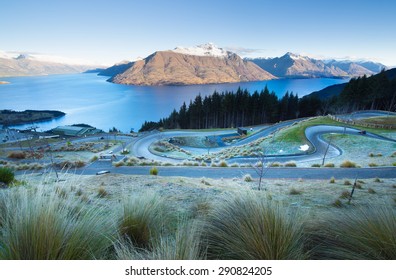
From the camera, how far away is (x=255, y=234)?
67.3 inches

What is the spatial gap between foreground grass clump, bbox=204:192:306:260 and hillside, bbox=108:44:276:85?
17.6ft

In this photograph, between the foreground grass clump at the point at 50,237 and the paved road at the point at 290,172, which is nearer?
the foreground grass clump at the point at 50,237

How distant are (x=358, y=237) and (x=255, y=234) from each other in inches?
35.1

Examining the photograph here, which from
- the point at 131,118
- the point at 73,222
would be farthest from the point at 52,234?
the point at 131,118

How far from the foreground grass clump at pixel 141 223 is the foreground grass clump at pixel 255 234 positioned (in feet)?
1.80

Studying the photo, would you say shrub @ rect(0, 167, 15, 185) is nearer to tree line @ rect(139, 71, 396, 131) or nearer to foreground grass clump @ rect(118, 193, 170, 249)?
foreground grass clump @ rect(118, 193, 170, 249)

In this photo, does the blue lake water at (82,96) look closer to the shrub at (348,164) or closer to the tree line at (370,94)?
the shrub at (348,164)

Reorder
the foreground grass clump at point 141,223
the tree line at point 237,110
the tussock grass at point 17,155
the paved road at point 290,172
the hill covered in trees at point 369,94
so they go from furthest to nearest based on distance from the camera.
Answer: the tree line at point 237,110 → the hill covered in trees at point 369,94 → the paved road at point 290,172 → the tussock grass at point 17,155 → the foreground grass clump at point 141,223

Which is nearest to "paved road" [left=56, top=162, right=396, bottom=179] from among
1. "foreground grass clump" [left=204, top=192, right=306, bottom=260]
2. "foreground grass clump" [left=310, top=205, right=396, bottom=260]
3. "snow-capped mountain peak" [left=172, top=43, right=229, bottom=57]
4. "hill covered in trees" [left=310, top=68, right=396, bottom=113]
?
"snow-capped mountain peak" [left=172, top=43, right=229, bottom=57]

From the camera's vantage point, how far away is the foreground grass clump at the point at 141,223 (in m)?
1.97

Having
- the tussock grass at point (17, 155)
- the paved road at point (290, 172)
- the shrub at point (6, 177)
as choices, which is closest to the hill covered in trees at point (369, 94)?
the paved road at point (290, 172)

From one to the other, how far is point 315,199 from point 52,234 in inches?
162

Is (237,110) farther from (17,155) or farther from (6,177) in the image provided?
(6,177)

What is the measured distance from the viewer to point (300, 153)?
15.7m
